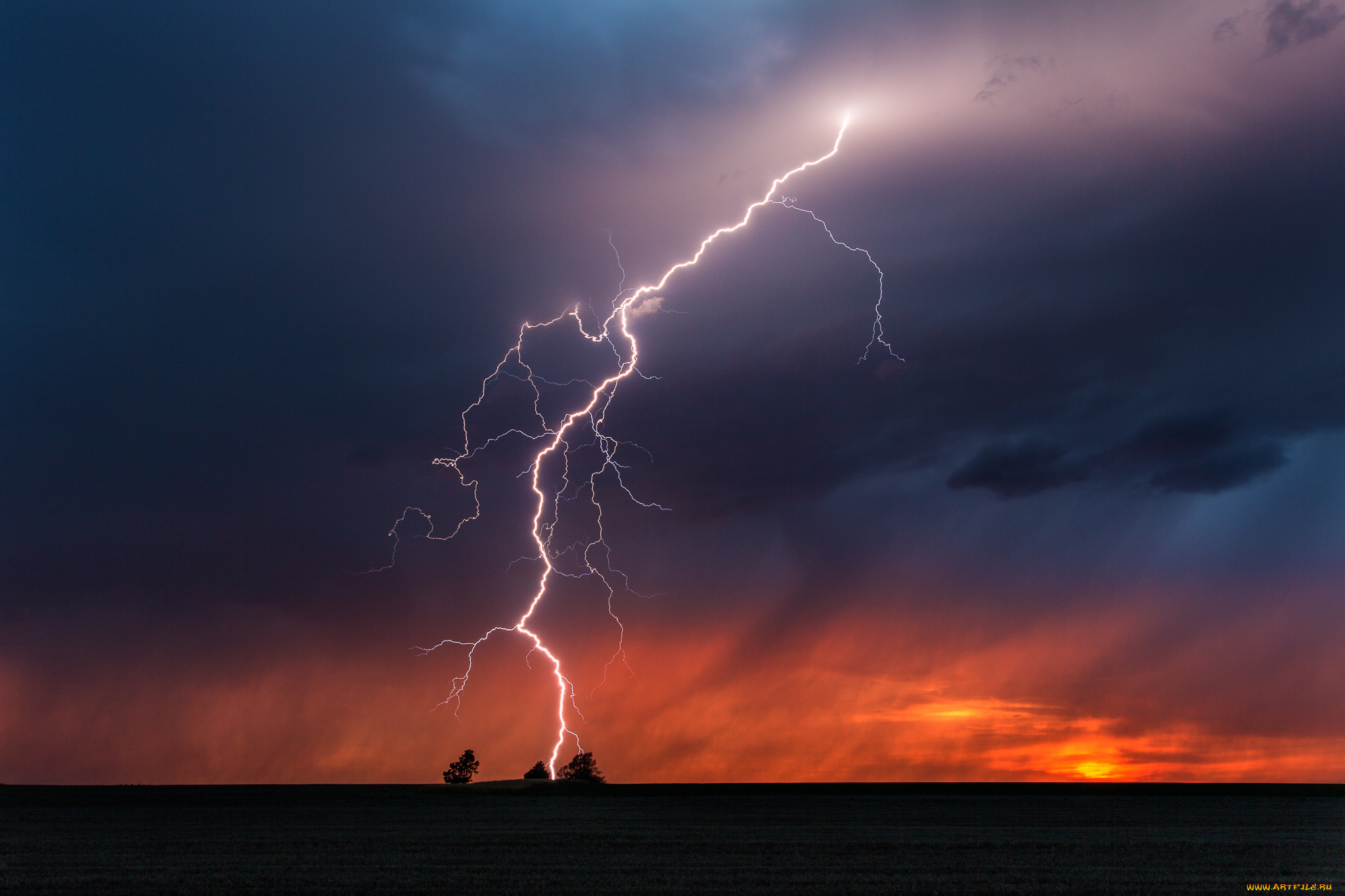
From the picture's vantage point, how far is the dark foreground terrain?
16297mm

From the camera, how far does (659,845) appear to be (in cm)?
2283

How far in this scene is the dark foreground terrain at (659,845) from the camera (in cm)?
1630

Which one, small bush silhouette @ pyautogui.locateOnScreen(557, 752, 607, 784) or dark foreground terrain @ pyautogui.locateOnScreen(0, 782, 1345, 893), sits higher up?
small bush silhouette @ pyautogui.locateOnScreen(557, 752, 607, 784)

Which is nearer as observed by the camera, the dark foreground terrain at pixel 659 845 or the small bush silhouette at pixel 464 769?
the dark foreground terrain at pixel 659 845

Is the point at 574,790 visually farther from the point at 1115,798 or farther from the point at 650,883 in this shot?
the point at 650,883

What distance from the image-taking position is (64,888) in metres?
15.4

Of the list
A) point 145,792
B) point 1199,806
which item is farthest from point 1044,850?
point 145,792

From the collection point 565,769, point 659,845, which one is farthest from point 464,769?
point 659,845

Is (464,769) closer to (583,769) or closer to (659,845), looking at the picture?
(583,769)

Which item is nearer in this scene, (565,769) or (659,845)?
(659,845)

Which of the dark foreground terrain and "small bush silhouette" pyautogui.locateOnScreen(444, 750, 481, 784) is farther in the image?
"small bush silhouette" pyautogui.locateOnScreen(444, 750, 481, 784)

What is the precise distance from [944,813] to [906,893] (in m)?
23.1

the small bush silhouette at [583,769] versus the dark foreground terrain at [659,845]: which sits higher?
the small bush silhouette at [583,769]

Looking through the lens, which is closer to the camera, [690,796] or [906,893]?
[906,893]
